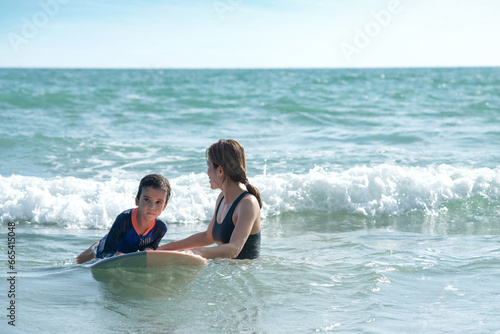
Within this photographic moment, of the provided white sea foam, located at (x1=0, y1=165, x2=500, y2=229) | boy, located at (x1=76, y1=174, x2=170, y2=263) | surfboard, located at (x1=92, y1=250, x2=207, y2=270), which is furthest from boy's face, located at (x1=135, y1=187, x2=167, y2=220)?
white sea foam, located at (x1=0, y1=165, x2=500, y2=229)

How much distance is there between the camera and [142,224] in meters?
4.15

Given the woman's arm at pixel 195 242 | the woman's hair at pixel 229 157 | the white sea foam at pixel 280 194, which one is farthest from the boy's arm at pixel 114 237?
the white sea foam at pixel 280 194

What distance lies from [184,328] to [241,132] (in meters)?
10.8

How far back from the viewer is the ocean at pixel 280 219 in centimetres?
351

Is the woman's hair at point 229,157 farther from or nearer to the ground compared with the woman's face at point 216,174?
farther from the ground

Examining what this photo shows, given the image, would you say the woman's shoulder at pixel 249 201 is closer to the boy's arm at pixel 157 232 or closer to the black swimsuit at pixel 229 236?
the black swimsuit at pixel 229 236

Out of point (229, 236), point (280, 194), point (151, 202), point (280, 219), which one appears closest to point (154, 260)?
point (151, 202)

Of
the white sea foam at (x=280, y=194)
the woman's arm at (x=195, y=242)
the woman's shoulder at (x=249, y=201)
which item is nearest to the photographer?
the woman's shoulder at (x=249, y=201)

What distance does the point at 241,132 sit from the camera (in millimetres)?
13867

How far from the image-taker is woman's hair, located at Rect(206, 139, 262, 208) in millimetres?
3877

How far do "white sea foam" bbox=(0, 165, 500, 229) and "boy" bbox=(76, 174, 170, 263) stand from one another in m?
2.77

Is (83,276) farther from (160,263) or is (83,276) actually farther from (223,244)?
(223,244)

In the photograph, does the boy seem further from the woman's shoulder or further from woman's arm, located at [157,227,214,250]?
the woman's shoulder

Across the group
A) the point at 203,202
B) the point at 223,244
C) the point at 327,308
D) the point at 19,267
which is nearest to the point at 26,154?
the point at 203,202
